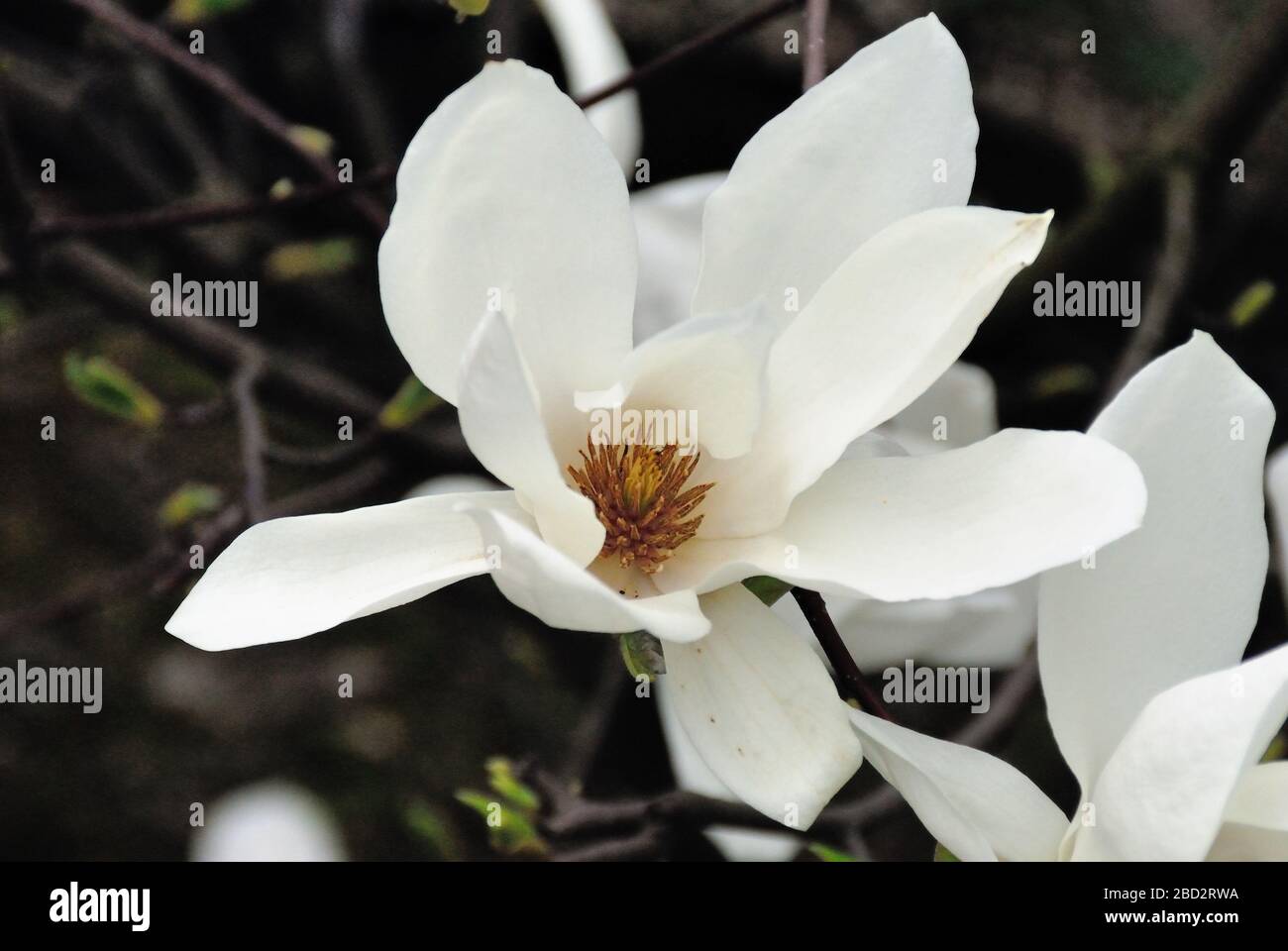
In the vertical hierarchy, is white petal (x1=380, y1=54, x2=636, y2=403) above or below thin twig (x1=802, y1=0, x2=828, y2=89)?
below

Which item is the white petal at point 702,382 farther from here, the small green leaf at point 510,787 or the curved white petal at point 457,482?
the curved white petal at point 457,482

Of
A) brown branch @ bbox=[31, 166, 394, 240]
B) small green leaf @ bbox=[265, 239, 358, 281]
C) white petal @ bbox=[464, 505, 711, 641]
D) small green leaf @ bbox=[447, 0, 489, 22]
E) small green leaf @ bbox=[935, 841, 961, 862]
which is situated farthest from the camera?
small green leaf @ bbox=[265, 239, 358, 281]

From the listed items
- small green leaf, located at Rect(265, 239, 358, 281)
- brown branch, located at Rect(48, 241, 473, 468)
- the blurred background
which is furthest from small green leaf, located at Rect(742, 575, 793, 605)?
small green leaf, located at Rect(265, 239, 358, 281)

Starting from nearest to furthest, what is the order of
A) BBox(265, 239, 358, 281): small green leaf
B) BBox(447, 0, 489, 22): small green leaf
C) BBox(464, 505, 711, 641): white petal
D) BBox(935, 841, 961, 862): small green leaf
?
1. BBox(464, 505, 711, 641): white petal
2. BBox(935, 841, 961, 862): small green leaf
3. BBox(447, 0, 489, 22): small green leaf
4. BBox(265, 239, 358, 281): small green leaf

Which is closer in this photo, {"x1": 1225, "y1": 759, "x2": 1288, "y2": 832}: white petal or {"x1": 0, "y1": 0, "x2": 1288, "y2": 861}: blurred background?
{"x1": 1225, "y1": 759, "x2": 1288, "y2": 832}: white petal

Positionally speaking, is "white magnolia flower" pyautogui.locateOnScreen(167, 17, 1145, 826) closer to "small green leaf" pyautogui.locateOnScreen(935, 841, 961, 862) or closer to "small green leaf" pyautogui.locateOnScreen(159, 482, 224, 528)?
"small green leaf" pyautogui.locateOnScreen(935, 841, 961, 862)
